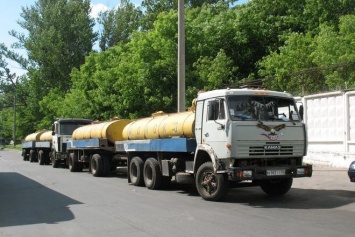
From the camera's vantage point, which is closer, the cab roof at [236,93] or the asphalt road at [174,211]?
the asphalt road at [174,211]

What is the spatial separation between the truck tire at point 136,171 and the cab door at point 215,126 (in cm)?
423

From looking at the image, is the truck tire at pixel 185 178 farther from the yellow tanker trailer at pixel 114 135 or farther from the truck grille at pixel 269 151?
the truck grille at pixel 269 151

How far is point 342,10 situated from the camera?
34.1 metres

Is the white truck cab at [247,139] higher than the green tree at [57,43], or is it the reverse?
the green tree at [57,43]

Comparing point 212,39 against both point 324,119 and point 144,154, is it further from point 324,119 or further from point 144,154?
point 144,154

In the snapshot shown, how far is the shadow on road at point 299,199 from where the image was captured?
11.1 m

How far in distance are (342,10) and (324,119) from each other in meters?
18.1

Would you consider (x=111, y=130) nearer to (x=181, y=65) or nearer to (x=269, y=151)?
(x=181, y=65)

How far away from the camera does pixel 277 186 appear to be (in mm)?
12820

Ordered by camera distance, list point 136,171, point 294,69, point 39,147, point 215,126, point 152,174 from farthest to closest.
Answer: point 39,147 → point 294,69 → point 136,171 → point 152,174 → point 215,126

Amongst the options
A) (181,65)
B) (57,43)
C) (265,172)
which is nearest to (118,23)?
(57,43)

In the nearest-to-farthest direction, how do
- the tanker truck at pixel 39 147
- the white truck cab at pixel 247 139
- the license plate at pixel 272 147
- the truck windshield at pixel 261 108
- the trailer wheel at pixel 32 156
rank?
the white truck cab at pixel 247 139 < the license plate at pixel 272 147 < the truck windshield at pixel 261 108 < the tanker truck at pixel 39 147 < the trailer wheel at pixel 32 156

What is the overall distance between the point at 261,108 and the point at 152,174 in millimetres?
4702

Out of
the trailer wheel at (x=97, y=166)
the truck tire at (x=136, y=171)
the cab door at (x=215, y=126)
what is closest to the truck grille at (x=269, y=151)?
the cab door at (x=215, y=126)
